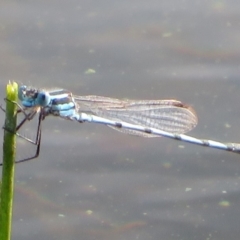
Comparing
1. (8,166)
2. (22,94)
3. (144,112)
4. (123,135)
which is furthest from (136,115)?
(8,166)

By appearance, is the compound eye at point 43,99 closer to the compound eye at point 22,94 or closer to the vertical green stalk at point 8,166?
the compound eye at point 22,94

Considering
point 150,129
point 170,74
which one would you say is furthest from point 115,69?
point 150,129

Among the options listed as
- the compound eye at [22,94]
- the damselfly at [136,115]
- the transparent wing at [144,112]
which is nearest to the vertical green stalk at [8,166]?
the compound eye at [22,94]

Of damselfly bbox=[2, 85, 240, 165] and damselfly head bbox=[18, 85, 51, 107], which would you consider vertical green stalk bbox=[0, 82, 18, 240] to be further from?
damselfly bbox=[2, 85, 240, 165]

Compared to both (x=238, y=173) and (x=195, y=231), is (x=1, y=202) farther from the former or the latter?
(x=238, y=173)

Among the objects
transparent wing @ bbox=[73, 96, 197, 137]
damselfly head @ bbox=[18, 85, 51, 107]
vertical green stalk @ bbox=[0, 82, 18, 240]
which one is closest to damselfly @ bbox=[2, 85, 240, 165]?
transparent wing @ bbox=[73, 96, 197, 137]
